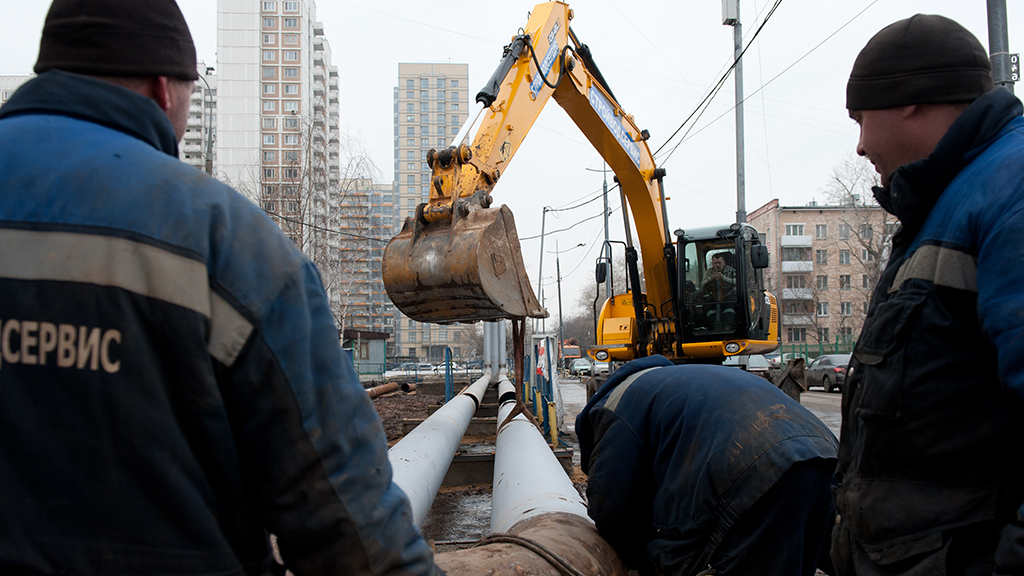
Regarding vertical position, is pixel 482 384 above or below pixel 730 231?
below

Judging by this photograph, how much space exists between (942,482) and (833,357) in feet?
75.7

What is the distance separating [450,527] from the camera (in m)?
5.98

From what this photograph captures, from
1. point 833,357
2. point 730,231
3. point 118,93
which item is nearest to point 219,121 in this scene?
point 833,357

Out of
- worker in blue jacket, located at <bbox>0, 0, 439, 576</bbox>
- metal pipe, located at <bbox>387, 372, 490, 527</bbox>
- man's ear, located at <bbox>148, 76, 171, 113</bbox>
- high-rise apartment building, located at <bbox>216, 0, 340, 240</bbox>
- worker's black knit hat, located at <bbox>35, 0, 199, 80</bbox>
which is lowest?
metal pipe, located at <bbox>387, 372, 490, 527</bbox>

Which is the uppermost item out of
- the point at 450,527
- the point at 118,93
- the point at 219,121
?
the point at 219,121

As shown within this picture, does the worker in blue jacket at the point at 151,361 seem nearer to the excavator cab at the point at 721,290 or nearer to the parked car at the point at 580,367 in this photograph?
the excavator cab at the point at 721,290

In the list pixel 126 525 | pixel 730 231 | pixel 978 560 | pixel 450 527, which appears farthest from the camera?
pixel 730 231

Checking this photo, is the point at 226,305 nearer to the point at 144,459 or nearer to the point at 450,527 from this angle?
the point at 144,459

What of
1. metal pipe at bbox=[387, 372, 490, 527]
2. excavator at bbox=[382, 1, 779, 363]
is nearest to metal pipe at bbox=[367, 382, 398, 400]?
excavator at bbox=[382, 1, 779, 363]

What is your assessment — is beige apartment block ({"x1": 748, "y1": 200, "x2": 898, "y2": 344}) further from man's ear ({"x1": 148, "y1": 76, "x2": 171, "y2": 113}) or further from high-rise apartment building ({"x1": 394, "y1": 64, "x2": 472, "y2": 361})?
man's ear ({"x1": 148, "y1": 76, "x2": 171, "y2": 113})

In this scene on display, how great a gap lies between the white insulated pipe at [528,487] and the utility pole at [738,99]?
10701 millimetres

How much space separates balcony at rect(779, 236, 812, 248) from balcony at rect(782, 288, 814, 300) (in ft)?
14.2

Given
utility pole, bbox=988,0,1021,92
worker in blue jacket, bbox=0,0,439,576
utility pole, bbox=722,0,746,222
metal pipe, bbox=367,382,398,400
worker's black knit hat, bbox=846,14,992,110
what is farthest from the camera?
metal pipe, bbox=367,382,398,400

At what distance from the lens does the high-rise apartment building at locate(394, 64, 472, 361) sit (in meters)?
90.8
